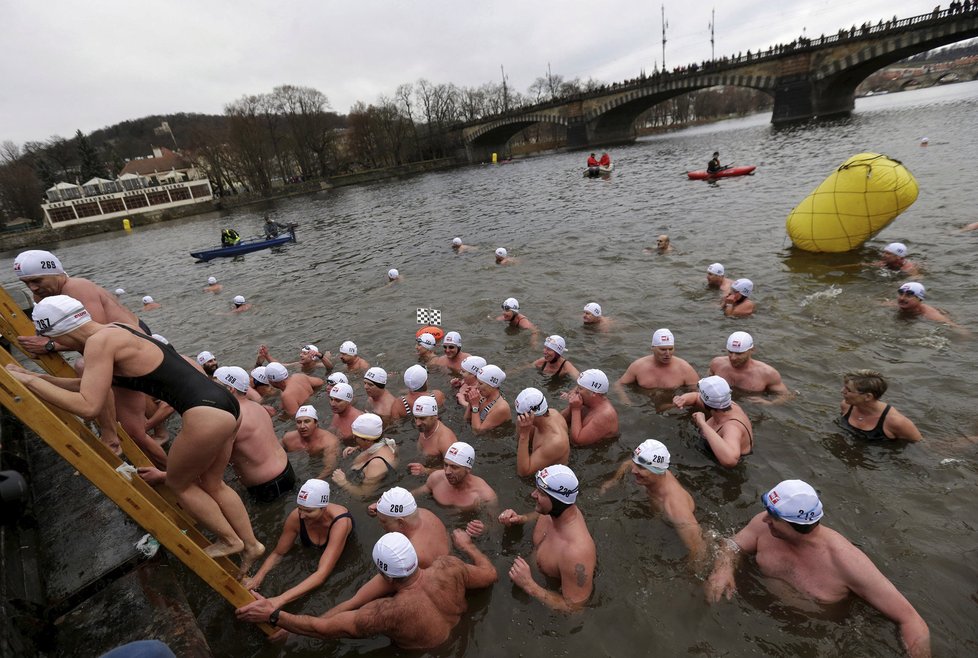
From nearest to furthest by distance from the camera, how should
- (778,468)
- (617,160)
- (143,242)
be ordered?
(778,468), (143,242), (617,160)

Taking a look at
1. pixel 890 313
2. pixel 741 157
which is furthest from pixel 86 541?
pixel 741 157

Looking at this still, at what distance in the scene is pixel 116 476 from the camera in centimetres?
308

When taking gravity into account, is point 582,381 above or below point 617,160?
below

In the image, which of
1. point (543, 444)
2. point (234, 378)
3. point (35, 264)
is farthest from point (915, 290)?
point (35, 264)

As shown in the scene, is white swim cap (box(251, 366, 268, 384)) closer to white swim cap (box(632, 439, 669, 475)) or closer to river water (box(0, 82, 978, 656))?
river water (box(0, 82, 978, 656))

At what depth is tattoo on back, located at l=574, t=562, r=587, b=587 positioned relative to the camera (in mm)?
4098

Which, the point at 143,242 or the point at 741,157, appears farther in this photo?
the point at 143,242

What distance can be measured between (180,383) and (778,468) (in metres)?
6.65

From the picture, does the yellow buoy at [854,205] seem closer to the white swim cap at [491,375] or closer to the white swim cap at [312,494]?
the white swim cap at [491,375]

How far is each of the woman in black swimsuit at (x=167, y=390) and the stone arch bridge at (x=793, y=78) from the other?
64832 millimetres

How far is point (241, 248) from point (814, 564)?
28253 mm

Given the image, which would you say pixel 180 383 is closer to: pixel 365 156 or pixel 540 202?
pixel 540 202

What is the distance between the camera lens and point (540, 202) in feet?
96.1

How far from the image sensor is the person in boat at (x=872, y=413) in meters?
5.32
